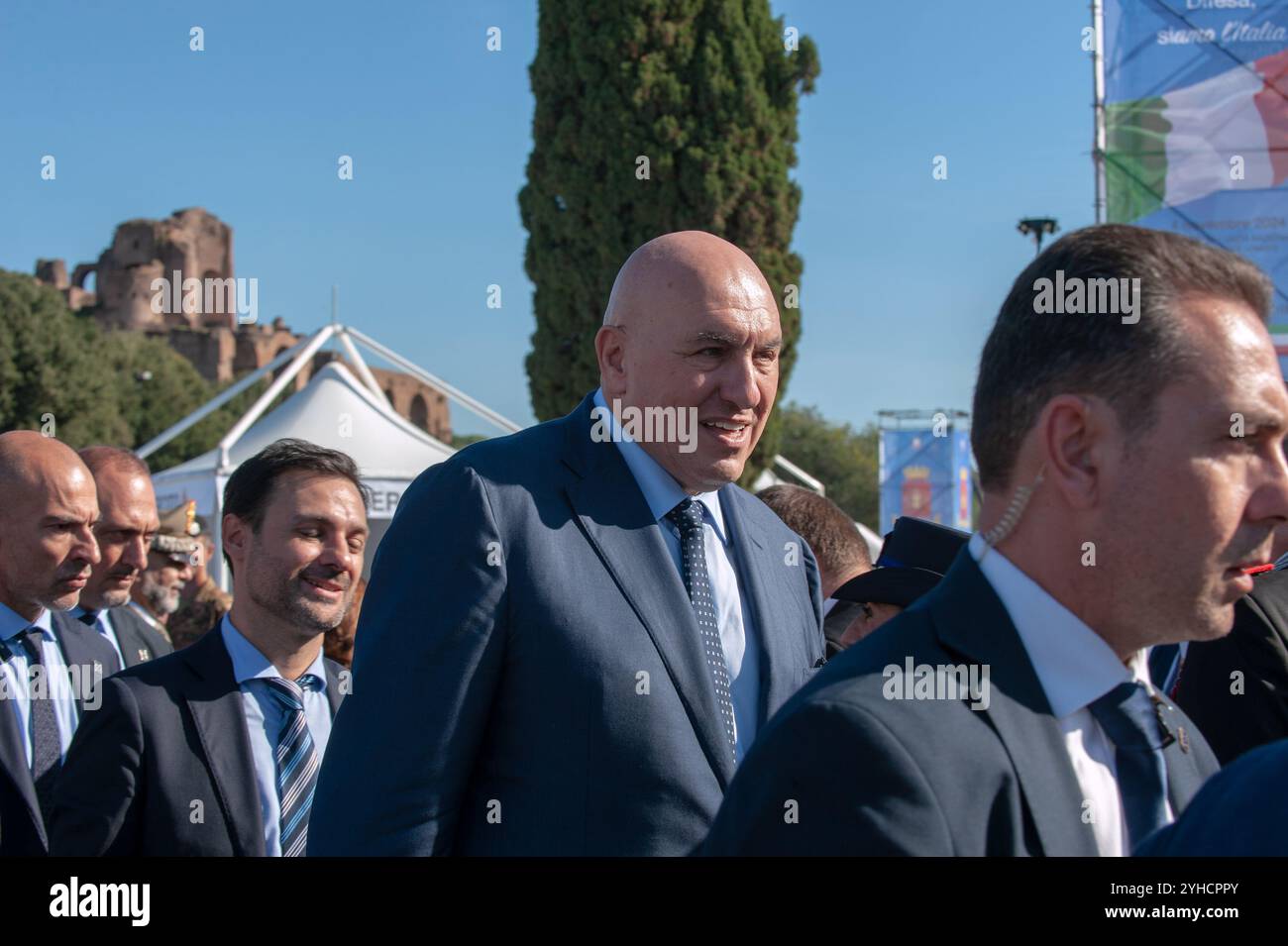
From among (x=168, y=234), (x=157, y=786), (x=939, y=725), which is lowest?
(x=157, y=786)

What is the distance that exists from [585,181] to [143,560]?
36.3ft

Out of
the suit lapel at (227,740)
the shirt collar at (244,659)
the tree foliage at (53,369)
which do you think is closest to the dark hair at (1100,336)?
the suit lapel at (227,740)

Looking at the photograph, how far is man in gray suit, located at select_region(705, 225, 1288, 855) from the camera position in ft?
4.65

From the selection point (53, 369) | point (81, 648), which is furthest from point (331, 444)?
point (53, 369)

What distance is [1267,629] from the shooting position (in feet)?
9.97

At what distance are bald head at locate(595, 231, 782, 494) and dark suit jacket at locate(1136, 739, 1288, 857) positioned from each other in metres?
1.51

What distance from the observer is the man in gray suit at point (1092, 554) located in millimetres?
1416

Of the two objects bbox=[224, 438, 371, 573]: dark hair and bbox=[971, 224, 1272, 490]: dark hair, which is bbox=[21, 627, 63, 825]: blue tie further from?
bbox=[971, 224, 1272, 490]: dark hair

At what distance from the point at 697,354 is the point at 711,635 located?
22.9 inches

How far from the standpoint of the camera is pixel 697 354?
2.68 m

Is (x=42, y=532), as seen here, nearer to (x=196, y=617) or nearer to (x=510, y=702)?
(x=196, y=617)

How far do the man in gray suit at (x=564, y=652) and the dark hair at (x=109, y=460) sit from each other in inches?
137
